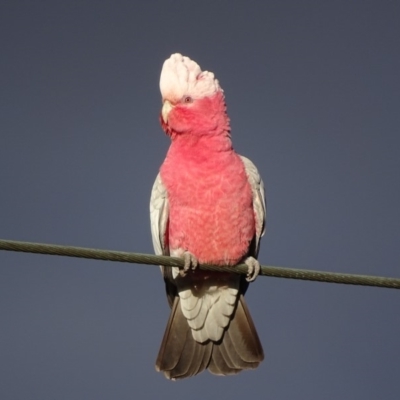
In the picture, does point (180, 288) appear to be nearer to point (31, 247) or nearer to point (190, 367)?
point (190, 367)

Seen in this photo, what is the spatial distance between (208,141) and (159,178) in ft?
1.78

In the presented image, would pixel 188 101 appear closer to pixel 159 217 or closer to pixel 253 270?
pixel 159 217

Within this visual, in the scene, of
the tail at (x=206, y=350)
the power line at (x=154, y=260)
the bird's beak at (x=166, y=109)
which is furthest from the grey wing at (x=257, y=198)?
the power line at (x=154, y=260)

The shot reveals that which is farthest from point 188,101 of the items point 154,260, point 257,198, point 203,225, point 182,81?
point 154,260

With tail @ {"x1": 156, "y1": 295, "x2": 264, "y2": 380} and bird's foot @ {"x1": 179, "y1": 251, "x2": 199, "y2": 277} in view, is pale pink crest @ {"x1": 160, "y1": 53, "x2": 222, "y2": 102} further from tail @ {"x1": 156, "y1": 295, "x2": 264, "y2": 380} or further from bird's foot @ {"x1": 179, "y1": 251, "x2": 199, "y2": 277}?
tail @ {"x1": 156, "y1": 295, "x2": 264, "y2": 380}

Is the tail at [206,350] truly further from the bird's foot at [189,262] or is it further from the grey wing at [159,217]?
the bird's foot at [189,262]

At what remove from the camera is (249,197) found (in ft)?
25.3

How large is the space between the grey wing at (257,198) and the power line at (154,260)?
168cm

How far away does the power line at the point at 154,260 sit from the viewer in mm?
5244

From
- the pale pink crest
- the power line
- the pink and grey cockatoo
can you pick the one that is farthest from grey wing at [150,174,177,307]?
the power line

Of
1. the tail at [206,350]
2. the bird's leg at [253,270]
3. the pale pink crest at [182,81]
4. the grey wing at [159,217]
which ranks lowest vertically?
the tail at [206,350]

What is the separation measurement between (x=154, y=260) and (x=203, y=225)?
1.92 m

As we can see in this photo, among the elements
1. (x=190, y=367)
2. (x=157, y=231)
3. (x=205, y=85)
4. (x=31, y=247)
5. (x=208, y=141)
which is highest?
(x=205, y=85)

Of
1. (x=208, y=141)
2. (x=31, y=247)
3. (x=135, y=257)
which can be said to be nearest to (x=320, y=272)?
(x=135, y=257)
